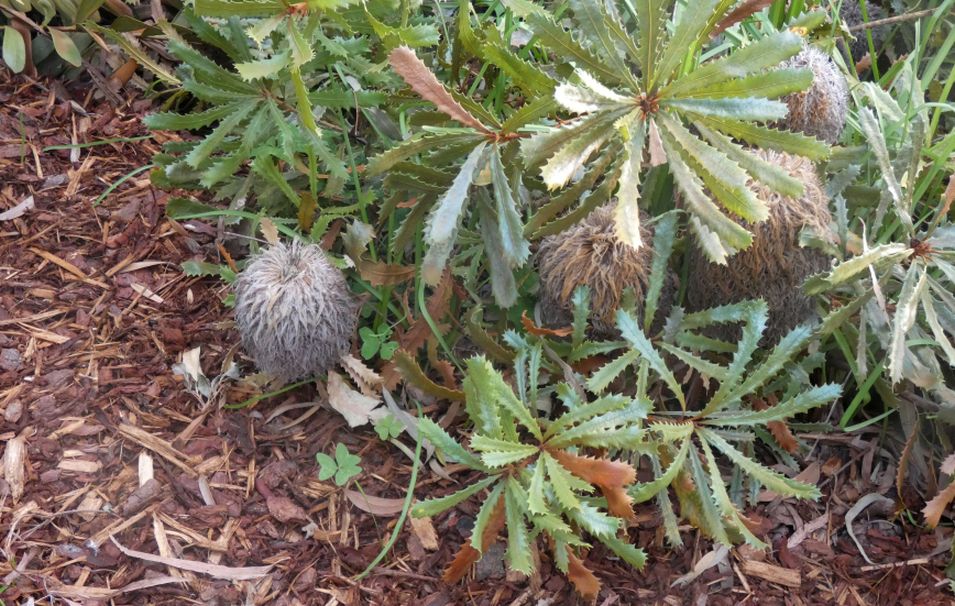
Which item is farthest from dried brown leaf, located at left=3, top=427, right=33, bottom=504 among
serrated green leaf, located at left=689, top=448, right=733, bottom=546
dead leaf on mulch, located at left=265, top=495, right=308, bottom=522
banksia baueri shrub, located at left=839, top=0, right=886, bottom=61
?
banksia baueri shrub, located at left=839, top=0, right=886, bottom=61

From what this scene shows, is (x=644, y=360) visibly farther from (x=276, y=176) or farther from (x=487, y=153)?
(x=276, y=176)

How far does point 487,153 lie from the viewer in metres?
1.81

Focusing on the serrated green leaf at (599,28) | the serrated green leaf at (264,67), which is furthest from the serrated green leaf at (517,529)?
the serrated green leaf at (264,67)

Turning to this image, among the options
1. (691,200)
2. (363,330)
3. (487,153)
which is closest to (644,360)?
(691,200)

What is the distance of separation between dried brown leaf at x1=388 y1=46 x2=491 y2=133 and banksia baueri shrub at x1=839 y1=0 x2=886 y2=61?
1.49 m

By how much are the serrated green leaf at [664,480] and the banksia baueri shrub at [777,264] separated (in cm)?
36

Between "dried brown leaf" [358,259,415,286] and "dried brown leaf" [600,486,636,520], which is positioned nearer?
"dried brown leaf" [600,486,636,520]

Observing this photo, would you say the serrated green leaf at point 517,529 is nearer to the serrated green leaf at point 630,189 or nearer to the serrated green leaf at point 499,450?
the serrated green leaf at point 499,450

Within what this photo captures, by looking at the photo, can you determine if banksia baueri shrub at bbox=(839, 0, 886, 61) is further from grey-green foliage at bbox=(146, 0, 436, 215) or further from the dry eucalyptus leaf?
the dry eucalyptus leaf

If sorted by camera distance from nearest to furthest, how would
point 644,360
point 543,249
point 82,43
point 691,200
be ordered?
1. point 691,200
2. point 644,360
3. point 543,249
4. point 82,43

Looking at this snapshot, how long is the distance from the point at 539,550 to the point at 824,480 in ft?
2.35

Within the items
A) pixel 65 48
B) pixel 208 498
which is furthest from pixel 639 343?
A: pixel 65 48

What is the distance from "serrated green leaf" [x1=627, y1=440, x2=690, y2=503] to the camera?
175 cm

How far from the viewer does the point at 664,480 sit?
1.75 metres
